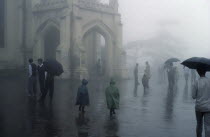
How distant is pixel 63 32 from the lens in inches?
1070

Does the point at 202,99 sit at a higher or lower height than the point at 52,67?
lower

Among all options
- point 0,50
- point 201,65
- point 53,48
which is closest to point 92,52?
point 53,48

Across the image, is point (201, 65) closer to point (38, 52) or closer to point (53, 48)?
point (38, 52)

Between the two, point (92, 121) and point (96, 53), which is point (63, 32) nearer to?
point (96, 53)

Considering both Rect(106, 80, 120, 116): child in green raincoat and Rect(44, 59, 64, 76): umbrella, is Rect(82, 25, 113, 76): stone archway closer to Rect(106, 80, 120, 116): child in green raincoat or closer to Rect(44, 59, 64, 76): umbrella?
Rect(44, 59, 64, 76): umbrella

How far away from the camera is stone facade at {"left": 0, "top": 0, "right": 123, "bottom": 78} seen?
88.8 ft

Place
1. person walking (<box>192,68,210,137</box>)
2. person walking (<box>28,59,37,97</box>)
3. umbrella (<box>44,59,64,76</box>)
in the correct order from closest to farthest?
1. person walking (<box>192,68,210,137</box>)
2. umbrella (<box>44,59,64,76</box>)
3. person walking (<box>28,59,37,97</box>)

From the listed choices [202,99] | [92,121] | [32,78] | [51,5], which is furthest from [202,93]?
[51,5]

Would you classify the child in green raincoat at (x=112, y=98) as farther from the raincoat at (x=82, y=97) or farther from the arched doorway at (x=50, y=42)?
the arched doorway at (x=50, y=42)

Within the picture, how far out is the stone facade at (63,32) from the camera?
88.8 ft

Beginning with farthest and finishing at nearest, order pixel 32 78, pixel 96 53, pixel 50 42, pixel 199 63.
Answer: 1. pixel 96 53
2. pixel 50 42
3. pixel 32 78
4. pixel 199 63

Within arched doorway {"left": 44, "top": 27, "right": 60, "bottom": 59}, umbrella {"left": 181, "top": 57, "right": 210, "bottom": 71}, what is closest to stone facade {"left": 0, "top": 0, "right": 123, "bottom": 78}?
arched doorway {"left": 44, "top": 27, "right": 60, "bottom": 59}

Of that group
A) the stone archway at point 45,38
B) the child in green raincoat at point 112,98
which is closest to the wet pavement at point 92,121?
the child in green raincoat at point 112,98

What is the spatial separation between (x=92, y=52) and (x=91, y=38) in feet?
5.06
